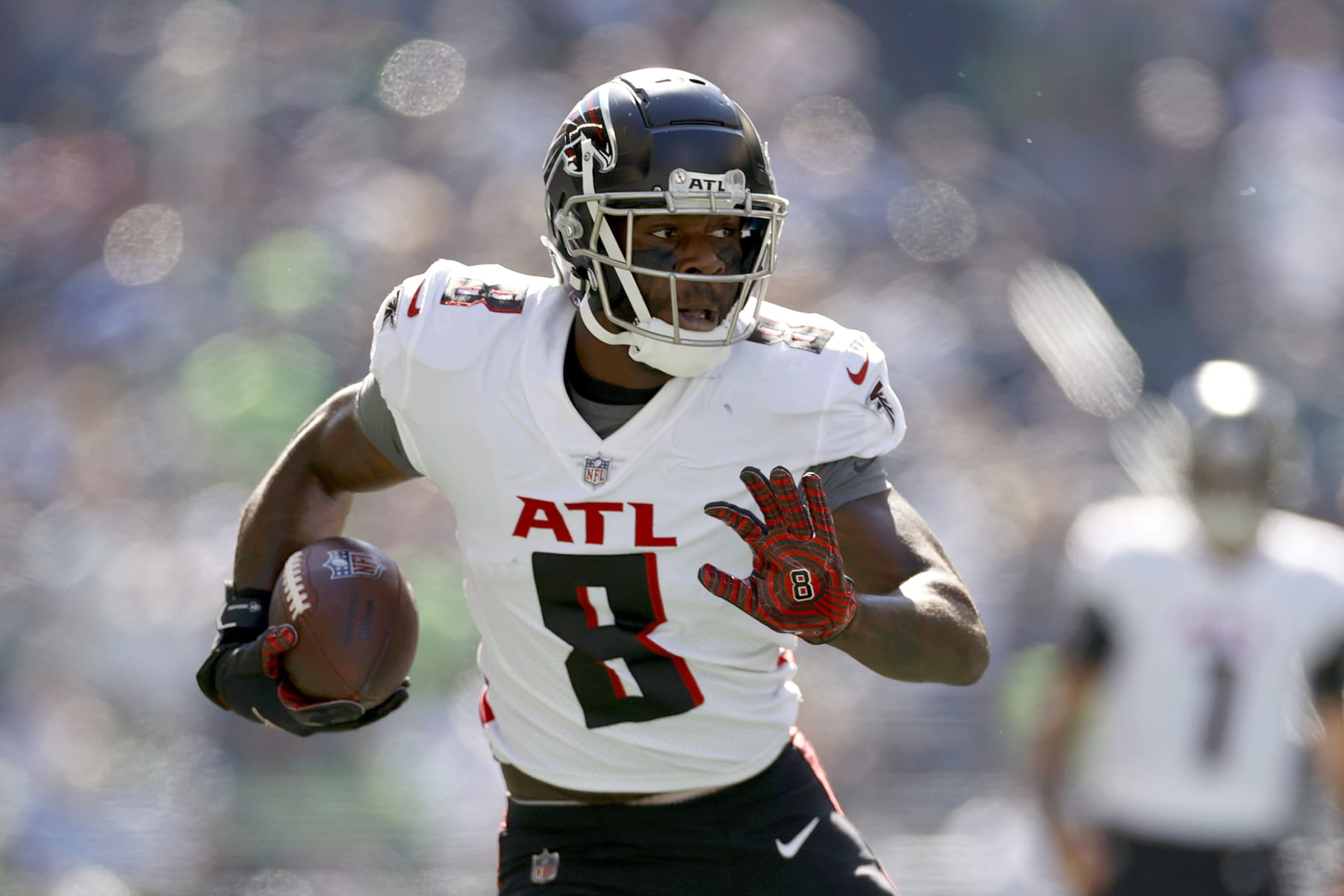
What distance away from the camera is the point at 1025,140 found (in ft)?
19.1

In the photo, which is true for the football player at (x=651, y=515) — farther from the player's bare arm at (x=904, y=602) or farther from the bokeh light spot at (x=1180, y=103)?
the bokeh light spot at (x=1180, y=103)

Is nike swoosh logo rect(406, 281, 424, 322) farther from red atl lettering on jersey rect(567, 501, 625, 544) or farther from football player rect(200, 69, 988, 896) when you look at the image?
red atl lettering on jersey rect(567, 501, 625, 544)

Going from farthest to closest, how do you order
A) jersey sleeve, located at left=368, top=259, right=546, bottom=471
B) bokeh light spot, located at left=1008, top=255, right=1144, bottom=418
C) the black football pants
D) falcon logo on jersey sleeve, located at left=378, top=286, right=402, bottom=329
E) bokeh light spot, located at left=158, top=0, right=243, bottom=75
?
bokeh light spot, located at left=158, top=0, right=243, bottom=75 < bokeh light spot, located at left=1008, top=255, right=1144, bottom=418 < falcon logo on jersey sleeve, located at left=378, top=286, right=402, bottom=329 < jersey sleeve, located at left=368, top=259, right=546, bottom=471 < the black football pants

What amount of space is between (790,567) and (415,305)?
805mm

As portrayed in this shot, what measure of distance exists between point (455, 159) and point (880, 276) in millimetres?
1691

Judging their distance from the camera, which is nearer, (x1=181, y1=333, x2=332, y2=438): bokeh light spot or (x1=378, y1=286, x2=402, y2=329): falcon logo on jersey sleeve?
(x1=378, y1=286, x2=402, y2=329): falcon logo on jersey sleeve

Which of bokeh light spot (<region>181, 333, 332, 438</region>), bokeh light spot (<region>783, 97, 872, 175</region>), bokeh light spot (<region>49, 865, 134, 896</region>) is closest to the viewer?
bokeh light spot (<region>49, 865, 134, 896</region>)

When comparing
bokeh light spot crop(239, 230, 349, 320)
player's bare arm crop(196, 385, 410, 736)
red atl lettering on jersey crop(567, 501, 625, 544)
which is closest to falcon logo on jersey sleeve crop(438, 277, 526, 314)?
player's bare arm crop(196, 385, 410, 736)

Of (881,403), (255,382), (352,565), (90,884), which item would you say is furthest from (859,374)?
(255,382)

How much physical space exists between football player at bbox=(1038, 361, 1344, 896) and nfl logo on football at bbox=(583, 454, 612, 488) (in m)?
1.43

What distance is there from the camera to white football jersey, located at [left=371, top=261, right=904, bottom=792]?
197 cm

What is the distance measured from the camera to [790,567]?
5.30 ft

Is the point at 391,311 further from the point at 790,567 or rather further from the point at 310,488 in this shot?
the point at 790,567

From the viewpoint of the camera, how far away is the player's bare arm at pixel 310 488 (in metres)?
2.23
